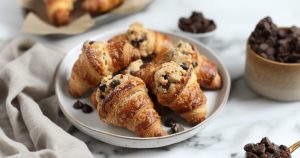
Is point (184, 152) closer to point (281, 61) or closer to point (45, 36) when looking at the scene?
point (281, 61)

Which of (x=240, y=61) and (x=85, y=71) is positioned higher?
(x=85, y=71)

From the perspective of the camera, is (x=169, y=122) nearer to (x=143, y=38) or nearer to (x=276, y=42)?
(x=143, y=38)

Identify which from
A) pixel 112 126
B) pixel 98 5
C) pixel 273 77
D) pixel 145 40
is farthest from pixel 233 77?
pixel 98 5

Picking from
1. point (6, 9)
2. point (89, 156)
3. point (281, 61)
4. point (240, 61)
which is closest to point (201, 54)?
point (240, 61)

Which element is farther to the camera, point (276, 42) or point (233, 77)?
point (233, 77)

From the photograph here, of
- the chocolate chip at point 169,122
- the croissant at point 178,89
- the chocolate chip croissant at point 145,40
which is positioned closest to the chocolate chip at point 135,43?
the chocolate chip croissant at point 145,40
